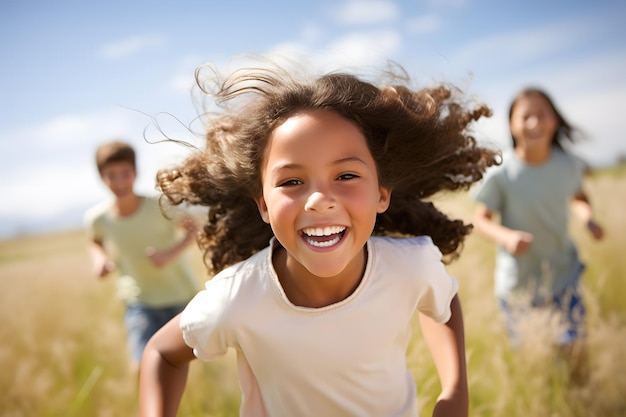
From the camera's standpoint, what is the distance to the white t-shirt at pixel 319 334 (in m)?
1.82

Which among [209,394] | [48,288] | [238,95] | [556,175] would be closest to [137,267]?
[209,394]

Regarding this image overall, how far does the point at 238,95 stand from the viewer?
210 centimetres

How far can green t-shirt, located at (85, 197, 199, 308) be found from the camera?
14.4 ft

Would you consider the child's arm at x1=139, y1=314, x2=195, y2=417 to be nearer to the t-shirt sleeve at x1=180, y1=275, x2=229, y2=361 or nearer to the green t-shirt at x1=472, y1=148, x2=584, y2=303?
the t-shirt sleeve at x1=180, y1=275, x2=229, y2=361

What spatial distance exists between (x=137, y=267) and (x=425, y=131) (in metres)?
2.87

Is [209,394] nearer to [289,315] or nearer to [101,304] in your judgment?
[289,315]

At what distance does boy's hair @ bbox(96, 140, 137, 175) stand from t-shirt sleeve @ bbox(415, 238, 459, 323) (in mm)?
2959

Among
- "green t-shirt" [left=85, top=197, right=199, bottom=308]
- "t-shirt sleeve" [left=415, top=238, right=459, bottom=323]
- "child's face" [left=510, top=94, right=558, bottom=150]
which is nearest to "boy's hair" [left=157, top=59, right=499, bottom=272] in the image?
"t-shirt sleeve" [left=415, top=238, right=459, bottom=323]

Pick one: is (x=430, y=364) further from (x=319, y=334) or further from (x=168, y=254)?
(x=168, y=254)

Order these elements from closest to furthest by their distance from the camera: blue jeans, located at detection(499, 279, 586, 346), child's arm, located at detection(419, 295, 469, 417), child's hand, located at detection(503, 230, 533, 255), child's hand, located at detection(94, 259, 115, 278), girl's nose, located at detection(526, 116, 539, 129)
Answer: child's arm, located at detection(419, 295, 469, 417), child's hand, located at detection(503, 230, 533, 255), blue jeans, located at detection(499, 279, 586, 346), child's hand, located at detection(94, 259, 115, 278), girl's nose, located at detection(526, 116, 539, 129)

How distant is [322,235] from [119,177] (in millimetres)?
3029

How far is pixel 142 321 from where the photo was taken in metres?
4.29

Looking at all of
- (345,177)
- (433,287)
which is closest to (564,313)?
(433,287)

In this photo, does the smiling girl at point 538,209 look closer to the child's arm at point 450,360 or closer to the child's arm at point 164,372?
the child's arm at point 450,360
